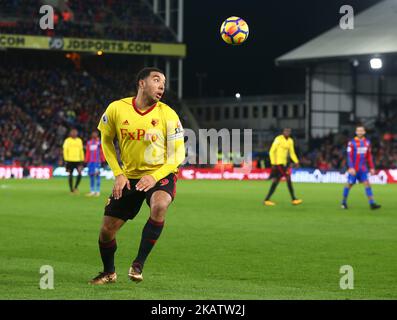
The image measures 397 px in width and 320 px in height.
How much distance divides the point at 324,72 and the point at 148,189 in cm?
5260

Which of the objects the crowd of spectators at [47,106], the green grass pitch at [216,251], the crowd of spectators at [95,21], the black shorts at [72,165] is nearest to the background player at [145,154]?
the green grass pitch at [216,251]

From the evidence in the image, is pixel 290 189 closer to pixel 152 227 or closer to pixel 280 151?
pixel 280 151

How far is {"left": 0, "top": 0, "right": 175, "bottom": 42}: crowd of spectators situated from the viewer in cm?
6000

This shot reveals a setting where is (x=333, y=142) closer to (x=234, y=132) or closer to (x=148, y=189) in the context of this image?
(x=234, y=132)

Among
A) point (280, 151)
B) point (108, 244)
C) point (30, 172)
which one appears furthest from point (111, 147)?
point (30, 172)

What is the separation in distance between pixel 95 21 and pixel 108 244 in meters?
54.0

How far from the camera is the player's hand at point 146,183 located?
409 inches

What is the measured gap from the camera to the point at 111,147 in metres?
10.9

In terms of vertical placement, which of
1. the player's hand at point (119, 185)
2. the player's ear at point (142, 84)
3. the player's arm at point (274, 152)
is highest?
the player's ear at point (142, 84)

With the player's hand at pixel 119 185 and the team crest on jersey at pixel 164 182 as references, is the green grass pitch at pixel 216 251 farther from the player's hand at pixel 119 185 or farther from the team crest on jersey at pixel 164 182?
the team crest on jersey at pixel 164 182

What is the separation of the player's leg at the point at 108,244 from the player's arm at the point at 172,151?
580 mm

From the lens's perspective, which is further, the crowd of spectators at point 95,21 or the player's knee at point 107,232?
the crowd of spectators at point 95,21

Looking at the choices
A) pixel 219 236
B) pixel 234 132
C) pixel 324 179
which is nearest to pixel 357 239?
pixel 219 236
